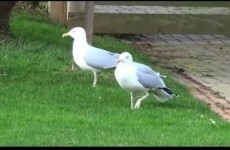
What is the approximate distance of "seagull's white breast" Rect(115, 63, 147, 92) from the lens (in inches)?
240

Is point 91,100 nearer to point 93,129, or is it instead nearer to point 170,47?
point 93,129

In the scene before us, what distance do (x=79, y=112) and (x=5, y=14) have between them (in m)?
3.78

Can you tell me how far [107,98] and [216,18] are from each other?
638 centimetres

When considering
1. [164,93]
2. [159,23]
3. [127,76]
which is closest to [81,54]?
[127,76]

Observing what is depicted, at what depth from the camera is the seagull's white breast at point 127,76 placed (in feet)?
20.0

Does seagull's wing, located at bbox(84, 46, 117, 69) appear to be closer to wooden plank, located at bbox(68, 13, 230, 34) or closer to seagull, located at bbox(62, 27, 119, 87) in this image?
seagull, located at bbox(62, 27, 119, 87)

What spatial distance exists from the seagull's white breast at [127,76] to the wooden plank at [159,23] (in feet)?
20.7

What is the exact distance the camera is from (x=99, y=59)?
6840mm

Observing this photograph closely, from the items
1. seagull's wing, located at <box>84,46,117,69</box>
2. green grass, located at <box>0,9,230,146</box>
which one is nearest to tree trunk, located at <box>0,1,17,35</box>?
green grass, located at <box>0,9,230,146</box>

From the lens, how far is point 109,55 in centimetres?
690

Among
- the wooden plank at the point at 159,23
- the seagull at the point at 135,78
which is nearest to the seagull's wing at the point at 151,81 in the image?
the seagull at the point at 135,78

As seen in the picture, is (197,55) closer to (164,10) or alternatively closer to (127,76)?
(164,10)

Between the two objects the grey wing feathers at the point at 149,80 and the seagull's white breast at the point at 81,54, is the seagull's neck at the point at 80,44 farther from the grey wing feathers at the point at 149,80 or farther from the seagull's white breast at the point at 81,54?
the grey wing feathers at the point at 149,80

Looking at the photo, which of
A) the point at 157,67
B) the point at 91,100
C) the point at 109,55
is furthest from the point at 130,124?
the point at 157,67
